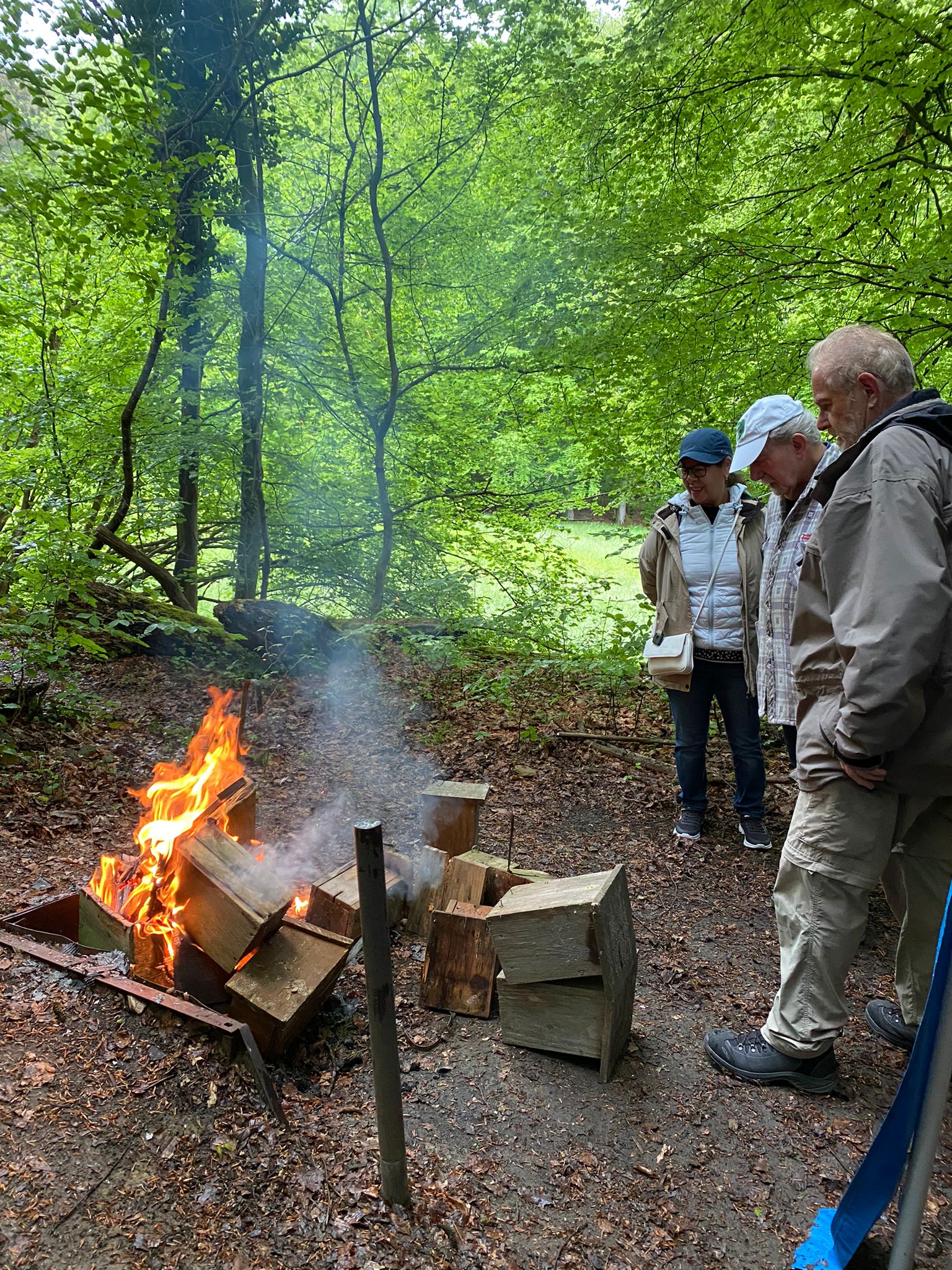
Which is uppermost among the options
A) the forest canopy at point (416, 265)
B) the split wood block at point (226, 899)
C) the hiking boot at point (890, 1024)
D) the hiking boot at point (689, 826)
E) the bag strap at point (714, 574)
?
the forest canopy at point (416, 265)

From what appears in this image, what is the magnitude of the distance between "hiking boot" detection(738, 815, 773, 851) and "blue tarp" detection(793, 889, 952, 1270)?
2491 millimetres

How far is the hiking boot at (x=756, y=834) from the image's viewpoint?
4078mm

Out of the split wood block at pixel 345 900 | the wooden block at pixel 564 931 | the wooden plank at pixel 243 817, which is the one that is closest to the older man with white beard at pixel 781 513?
the wooden block at pixel 564 931

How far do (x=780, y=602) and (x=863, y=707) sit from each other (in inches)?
53.1

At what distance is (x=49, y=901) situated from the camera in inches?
117

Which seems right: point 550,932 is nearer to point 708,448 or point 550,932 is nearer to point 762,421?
point 762,421

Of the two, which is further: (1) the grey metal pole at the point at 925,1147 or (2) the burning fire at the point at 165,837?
(2) the burning fire at the point at 165,837

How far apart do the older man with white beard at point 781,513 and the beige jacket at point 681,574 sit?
1.52 feet

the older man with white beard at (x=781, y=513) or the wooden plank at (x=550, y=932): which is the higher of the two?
the older man with white beard at (x=781, y=513)

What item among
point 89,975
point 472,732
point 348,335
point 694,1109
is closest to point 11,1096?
point 89,975

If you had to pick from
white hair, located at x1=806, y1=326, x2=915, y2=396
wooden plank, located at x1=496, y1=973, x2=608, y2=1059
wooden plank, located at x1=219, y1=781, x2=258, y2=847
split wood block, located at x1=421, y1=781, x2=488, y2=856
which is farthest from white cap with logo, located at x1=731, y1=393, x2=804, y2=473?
wooden plank, located at x1=219, y1=781, x2=258, y2=847

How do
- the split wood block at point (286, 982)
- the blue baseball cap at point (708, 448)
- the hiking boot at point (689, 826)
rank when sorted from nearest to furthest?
1. the split wood block at point (286, 982)
2. the blue baseball cap at point (708, 448)
3. the hiking boot at point (689, 826)

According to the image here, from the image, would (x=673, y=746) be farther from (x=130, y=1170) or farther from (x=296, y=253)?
(x=296, y=253)

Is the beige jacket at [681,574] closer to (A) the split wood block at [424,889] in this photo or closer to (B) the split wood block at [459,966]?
(A) the split wood block at [424,889]
